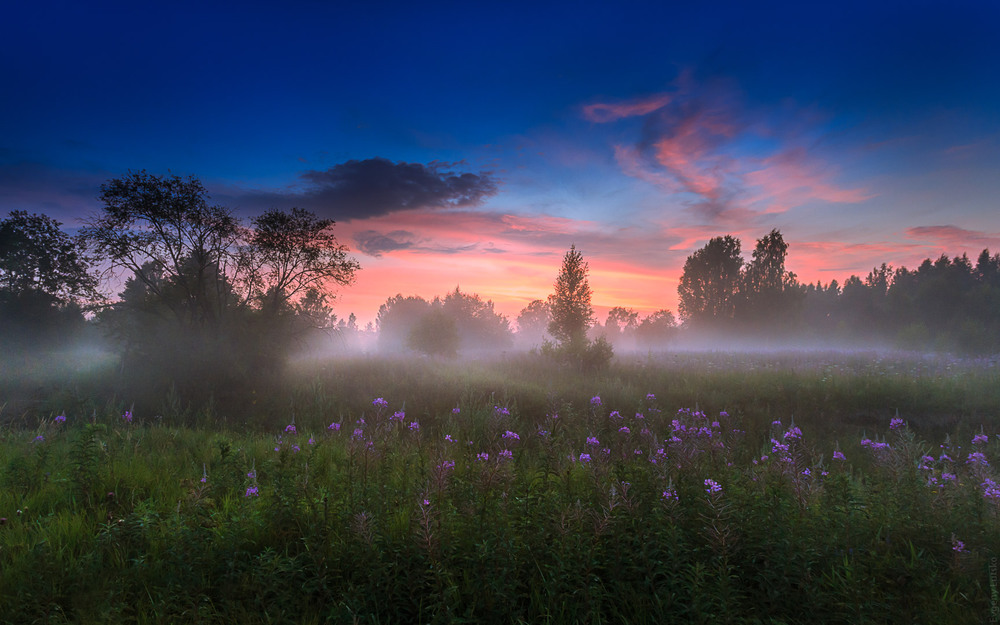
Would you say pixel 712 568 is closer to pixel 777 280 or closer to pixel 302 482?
pixel 302 482

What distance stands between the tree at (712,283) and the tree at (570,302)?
31.1 m

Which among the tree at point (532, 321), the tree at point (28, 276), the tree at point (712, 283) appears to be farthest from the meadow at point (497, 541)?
the tree at point (532, 321)

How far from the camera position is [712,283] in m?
44.7

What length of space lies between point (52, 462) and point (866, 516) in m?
7.94

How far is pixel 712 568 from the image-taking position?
2.38 m

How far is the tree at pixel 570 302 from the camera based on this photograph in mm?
19734

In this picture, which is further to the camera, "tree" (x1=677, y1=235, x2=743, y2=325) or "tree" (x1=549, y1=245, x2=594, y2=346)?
"tree" (x1=677, y1=235, x2=743, y2=325)

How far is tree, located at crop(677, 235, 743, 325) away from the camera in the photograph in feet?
142

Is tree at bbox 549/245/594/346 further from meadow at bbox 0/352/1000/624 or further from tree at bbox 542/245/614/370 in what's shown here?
meadow at bbox 0/352/1000/624

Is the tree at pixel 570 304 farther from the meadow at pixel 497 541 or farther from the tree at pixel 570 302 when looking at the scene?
the meadow at pixel 497 541

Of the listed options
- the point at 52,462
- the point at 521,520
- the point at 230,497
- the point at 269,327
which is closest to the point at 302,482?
the point at 230,497

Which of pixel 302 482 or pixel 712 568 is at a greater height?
pixel 302 482

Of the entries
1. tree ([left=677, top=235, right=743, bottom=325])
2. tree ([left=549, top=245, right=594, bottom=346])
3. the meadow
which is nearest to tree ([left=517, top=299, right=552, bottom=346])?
tree ([left=677, top=235, right=743, bottom=325])

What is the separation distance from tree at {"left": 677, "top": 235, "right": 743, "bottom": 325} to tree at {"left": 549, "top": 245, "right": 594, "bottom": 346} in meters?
31.1
